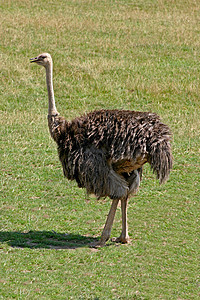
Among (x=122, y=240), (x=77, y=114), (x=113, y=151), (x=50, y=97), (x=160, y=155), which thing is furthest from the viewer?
(x=77, y=114)

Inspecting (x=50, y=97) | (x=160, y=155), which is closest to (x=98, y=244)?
(x=160, y=155)

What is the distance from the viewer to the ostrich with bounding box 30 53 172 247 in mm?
7691

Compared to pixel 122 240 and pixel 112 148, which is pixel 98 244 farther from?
pixel 112 148

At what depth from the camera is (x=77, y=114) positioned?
1481cm

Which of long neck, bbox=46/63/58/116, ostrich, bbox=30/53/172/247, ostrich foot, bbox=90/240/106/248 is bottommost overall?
ostrich foot, bbox=90/240/106/248

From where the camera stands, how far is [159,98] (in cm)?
1611

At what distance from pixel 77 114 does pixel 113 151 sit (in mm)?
7129

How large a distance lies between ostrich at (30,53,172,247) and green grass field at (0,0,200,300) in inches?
33.0

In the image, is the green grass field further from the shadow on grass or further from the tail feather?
the tail feather

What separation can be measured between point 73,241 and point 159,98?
340 inches

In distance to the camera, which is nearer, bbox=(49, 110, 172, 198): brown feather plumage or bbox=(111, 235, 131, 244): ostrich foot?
bbox=(49, 110, 172, 198): brown feather plumage

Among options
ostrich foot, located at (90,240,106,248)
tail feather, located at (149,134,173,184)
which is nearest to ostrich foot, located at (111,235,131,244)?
ostrich foot, located at (90,240,106,248)

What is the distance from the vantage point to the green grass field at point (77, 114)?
711 centimetres

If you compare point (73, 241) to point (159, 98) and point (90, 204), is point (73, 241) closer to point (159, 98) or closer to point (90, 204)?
point (90, 204)
